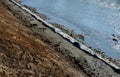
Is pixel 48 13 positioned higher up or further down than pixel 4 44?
further down

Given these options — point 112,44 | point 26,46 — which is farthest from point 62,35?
point 26,46

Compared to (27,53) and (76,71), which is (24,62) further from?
(76,71)

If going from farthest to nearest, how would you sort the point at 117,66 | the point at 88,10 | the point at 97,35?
1. the point at 88,10
2. the point at 97,35
3. the point at 117,66

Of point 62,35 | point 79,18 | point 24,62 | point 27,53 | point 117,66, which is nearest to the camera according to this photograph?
point 24,62

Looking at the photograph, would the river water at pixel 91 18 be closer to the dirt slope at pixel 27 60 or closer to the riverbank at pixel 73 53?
the riverbank at pixel 73 53

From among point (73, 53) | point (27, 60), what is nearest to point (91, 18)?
point (73, 53)

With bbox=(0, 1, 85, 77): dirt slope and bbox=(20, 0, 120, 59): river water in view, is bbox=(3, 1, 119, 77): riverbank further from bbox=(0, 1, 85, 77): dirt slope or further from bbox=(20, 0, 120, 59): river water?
bbox=(20, 0, 120, 59): river water

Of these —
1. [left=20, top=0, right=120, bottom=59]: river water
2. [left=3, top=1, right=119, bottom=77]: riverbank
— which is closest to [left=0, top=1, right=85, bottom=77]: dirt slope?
[left=3, top=1, right=119, bottom=77]: riverbank
